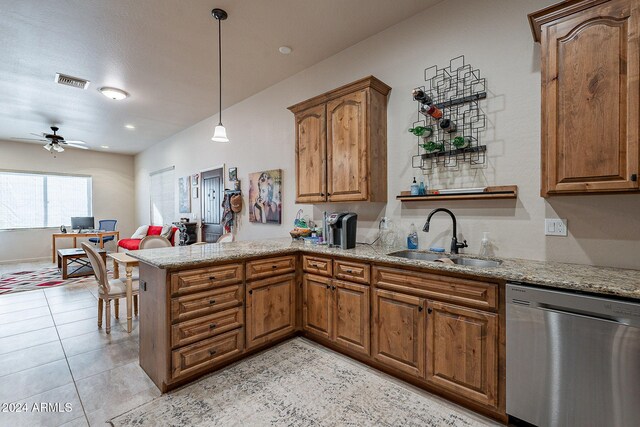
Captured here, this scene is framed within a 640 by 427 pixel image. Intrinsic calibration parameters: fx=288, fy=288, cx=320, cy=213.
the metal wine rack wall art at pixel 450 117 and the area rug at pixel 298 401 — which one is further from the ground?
the metal wine rack wall art at pixel 450 117

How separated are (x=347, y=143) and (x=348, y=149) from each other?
0.06 m

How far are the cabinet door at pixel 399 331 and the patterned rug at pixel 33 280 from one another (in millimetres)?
5437

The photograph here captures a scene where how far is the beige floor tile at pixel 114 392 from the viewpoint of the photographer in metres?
1.85

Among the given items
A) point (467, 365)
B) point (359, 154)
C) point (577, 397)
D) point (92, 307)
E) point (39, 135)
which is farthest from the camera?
point (39, 135)

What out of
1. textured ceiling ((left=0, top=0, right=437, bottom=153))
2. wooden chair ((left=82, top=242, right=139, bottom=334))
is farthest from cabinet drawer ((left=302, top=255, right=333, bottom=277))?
textured ceiling ((left=0, top=0, right=437, bottom=153))

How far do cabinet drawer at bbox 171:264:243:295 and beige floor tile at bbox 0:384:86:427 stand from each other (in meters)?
0.94

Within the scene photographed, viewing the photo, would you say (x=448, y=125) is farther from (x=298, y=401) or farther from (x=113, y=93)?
(x=113, y=93)

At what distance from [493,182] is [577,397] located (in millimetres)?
1391

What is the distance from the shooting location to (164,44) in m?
3.05

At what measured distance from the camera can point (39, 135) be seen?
6.30 meters

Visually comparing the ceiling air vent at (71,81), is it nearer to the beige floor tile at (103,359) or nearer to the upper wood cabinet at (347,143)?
the upper wood cabinet at (347,143)

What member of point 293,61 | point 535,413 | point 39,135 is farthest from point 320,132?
point 39,135

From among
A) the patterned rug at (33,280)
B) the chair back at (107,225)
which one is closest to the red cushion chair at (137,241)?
the patterned rug at (33,280)

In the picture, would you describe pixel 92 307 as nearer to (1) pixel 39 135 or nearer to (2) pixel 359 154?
(2) pixel 359 154
